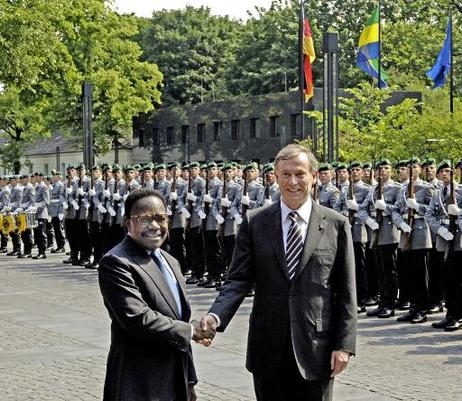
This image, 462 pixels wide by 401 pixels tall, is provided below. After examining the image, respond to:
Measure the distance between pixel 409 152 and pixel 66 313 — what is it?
2044 cm

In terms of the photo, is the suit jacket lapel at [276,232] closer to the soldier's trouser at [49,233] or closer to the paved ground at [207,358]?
the paved ground at [207,358]

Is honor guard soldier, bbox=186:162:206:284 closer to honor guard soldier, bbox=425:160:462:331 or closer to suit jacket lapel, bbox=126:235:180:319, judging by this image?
honor guard soldier, bbox=425:160:462:331

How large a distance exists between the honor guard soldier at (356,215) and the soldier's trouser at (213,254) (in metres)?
3.94

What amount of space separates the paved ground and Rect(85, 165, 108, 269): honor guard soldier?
21.8ft

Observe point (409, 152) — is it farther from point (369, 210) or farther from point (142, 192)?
point (142, 192)

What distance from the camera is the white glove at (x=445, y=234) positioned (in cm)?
1336

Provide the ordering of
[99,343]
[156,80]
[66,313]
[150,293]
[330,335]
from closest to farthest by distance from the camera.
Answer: [150,293] < [330,335] < [99,343] < [66,313] < [156,80]

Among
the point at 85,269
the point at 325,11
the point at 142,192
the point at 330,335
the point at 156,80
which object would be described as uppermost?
the point at 325,11

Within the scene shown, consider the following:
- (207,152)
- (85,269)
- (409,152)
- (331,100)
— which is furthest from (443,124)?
(207,152)

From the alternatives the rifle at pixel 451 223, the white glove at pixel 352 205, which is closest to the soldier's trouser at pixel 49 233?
the white glove at pixel 352 205

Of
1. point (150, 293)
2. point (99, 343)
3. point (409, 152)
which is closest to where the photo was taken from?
point (150, 293)

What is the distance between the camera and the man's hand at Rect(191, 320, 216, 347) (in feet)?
17.4

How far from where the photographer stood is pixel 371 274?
15.7 metres

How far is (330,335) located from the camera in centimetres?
552
